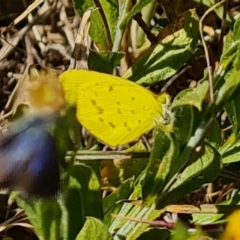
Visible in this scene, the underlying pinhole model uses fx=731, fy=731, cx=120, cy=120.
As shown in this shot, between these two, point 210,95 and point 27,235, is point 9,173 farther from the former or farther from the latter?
point 27,235

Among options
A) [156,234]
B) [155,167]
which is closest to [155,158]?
[155,167]

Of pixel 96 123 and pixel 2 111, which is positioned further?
pixel 2 111

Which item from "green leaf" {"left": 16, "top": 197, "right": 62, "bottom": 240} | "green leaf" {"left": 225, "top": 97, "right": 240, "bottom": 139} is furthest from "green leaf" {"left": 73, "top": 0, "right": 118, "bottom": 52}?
"green leaf" {"left": 16, "top": 197, "right": 62, "bottom": 240}

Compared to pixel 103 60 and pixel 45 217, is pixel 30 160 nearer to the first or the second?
pixel 45 217

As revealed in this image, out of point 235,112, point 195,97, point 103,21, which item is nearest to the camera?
point 195,97

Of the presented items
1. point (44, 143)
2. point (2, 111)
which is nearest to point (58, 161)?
point (44, 143)

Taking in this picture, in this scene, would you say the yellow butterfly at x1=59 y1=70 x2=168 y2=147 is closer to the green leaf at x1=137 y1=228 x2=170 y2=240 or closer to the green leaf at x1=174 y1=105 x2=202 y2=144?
the green leaf at x1=174 y1=105 x2=202 y2=144

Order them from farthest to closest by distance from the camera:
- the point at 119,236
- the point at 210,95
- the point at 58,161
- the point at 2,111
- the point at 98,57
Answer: the point at 2,111, the point at 98,57, the point at 119,236, the point at 58,161, the point at 210,95
